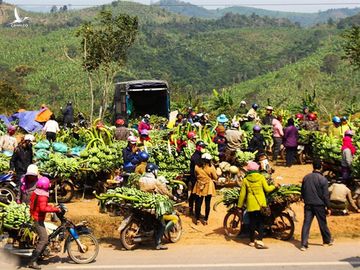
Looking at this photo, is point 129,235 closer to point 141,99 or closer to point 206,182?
point 206,182

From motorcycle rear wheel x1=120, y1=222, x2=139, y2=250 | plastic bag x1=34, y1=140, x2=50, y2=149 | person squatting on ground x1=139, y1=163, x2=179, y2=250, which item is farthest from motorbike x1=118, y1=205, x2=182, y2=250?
plastic bag x1=34, y1=140, x2=50, y2=149

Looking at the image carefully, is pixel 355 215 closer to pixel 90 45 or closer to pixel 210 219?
pixel 210 219

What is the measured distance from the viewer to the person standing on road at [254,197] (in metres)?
9.59

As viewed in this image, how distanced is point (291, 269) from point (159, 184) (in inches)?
108

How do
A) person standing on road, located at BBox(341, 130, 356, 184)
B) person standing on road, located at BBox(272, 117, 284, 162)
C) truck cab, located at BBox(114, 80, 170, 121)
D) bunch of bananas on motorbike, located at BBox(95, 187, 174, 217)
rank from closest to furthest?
bunch of bananas on motorbike, located at BBox(95, 187, 174, 217), person standing on road, located at BBox(341, 130, 356, 184), person standing on road, located at BBox(272, 117, 284, 162), truck cab, located at BBox(114, 80, 170, 121)

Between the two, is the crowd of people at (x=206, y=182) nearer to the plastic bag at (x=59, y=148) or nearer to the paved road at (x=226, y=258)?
the paved road at (x=226, y=258)

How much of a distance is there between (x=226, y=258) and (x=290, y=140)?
741 centimetres

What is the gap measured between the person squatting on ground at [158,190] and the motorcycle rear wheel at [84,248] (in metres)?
1.19

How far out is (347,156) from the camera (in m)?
12.3

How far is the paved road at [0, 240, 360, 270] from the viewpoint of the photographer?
8789 millimetres

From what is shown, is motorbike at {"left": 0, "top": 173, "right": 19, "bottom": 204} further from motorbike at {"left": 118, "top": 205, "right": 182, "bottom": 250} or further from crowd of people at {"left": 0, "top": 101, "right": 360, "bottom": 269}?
motorbike at {"left": 118, "top": 205, "right": 182, "bottom": 250}

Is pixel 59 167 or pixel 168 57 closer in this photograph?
pixel 59 167

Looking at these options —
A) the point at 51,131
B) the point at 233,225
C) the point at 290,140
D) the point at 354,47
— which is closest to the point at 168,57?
the point at 354,47

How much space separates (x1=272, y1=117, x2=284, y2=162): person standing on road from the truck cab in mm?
7602
